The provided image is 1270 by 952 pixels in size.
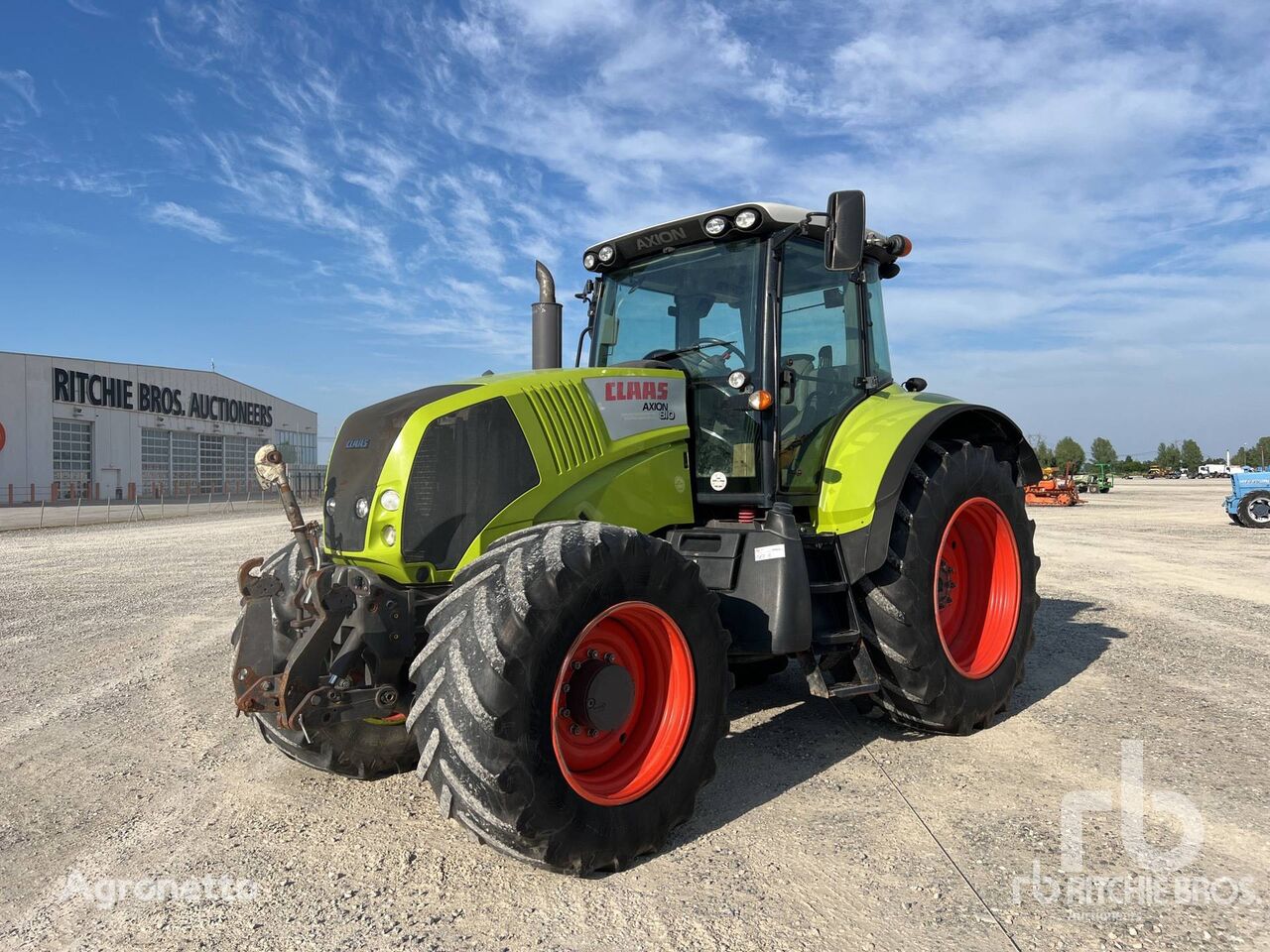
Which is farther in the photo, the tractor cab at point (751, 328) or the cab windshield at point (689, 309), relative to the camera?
the cab windshield at point (689, 309)

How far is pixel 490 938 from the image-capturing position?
2564 millimetres

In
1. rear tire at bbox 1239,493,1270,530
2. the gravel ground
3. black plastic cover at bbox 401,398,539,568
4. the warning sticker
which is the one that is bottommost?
the gravel ground

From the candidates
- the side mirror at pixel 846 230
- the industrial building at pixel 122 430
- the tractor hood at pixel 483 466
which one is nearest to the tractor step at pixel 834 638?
the tractor hood at pixel 483 466

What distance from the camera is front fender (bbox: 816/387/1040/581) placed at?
418cm

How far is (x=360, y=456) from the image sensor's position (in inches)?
142

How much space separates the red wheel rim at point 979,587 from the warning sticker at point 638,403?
1.82m

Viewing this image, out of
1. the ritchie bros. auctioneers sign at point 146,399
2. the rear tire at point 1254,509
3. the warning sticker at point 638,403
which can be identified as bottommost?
the rear tire at point 1254,509

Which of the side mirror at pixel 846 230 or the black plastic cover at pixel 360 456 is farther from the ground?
the side mirror at pixel 846 230

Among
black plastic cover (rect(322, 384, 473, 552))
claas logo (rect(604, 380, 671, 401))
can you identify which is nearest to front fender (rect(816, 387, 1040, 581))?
claas logo (rect(604, 380, 671, 401))

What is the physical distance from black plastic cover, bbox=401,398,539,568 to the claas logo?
0.58 meters

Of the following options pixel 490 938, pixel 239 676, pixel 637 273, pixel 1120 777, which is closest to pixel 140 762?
pixel 239 676

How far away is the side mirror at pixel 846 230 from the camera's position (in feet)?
12.3

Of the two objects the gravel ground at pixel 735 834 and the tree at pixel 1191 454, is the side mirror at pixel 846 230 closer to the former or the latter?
the gravel ground at pixel 735 834

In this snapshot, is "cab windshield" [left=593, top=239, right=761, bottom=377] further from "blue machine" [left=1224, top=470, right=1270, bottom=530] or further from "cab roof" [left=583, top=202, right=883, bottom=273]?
"blue machine" [left=1224, top=470, right=1270, bottom=530]
